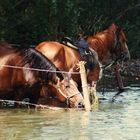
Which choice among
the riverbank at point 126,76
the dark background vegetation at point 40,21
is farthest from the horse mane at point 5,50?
the dark background vegetation at point 40,21

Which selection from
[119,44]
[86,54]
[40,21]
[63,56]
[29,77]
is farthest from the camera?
[40,21]

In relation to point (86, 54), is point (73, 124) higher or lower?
lower

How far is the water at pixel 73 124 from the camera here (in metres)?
10.1

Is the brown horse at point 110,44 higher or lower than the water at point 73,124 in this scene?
higher

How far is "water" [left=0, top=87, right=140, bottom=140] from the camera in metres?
10.1

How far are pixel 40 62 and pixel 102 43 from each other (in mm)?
3081

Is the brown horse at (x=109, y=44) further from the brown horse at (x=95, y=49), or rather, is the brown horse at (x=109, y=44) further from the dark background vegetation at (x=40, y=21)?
the dark background vegetation at (x=40, y=21)

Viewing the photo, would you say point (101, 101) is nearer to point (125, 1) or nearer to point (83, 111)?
point (83, 111)

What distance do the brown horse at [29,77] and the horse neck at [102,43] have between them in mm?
2559

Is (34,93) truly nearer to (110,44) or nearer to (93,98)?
(93,98)

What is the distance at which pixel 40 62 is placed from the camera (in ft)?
44.8

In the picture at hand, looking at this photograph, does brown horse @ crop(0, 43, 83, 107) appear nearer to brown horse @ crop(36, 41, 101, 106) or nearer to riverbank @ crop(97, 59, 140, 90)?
brown horse @ crop(36, 41, 101, 106)

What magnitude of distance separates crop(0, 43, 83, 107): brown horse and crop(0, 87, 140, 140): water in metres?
0.34

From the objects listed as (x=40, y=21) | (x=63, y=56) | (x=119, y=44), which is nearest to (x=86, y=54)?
(x=63, y=56)
